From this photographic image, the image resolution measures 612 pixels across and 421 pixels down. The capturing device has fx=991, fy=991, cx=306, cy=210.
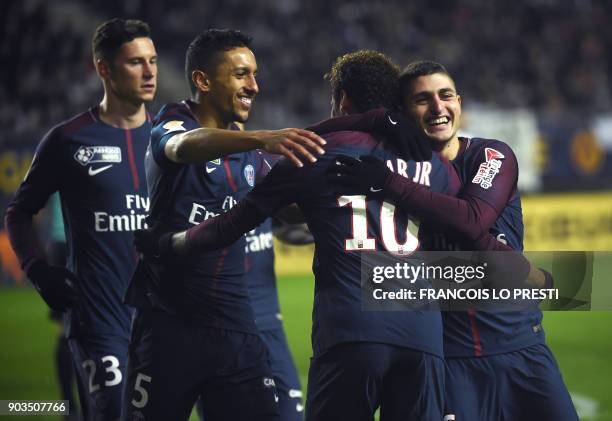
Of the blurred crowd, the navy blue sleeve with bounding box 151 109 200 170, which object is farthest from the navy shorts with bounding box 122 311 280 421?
the blurred crowd

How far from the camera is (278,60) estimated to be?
66.2 ft

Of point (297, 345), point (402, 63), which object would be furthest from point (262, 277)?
point (402, 63)

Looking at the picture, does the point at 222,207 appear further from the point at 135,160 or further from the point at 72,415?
the point at 72,415

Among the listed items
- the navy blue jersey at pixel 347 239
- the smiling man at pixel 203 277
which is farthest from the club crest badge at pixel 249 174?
the navy blue jersey at pixel 347 239

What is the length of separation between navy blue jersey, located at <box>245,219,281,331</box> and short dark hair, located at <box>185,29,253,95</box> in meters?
1.59

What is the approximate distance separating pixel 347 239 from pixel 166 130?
0.98m

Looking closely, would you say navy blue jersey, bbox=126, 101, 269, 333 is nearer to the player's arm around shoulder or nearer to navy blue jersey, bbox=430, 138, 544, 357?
the player's arm around shoulder

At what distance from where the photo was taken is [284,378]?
227 inches

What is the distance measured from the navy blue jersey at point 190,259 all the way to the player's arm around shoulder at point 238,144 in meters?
0.14

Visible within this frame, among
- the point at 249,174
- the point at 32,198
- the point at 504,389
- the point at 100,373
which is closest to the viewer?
the point at 504,389

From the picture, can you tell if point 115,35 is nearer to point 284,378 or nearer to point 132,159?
point 132,159

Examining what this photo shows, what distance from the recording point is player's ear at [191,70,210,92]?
455 centimetres

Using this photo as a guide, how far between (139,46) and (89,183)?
33.8 inches

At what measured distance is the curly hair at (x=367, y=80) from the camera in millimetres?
4070
